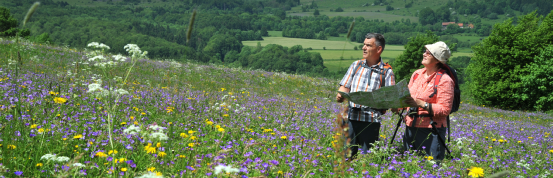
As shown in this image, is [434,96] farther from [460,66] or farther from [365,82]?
[460,66]

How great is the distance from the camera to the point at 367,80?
379 cm

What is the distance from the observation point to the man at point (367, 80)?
3.76 m

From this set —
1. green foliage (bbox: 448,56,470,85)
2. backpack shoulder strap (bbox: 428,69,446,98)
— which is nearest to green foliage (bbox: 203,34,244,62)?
green foliage (bbox: 448,56,470,85)

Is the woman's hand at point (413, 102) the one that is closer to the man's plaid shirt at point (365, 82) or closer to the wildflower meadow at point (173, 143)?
the wildflower meadow at point (173, 143)

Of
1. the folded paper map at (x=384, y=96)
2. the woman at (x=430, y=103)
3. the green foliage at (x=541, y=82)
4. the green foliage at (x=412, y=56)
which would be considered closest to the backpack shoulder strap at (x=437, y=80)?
the woman at (x=430, y=103)

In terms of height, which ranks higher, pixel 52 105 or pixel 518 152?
Result: pixel 52 105

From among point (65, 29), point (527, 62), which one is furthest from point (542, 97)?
point (65, 29)

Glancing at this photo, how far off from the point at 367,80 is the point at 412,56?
36.3m

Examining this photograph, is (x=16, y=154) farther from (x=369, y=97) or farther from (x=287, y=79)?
(x=287, y=79)

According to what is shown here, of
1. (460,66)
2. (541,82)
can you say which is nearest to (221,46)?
(460,66)

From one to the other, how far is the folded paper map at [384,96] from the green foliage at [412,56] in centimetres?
3553

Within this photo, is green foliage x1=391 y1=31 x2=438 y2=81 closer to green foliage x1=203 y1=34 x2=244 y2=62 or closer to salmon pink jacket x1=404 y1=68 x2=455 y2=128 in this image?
salmon pink jacket x1=404 y1=68 x2=455 y2=128

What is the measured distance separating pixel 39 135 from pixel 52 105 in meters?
1.41

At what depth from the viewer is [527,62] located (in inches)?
1083
